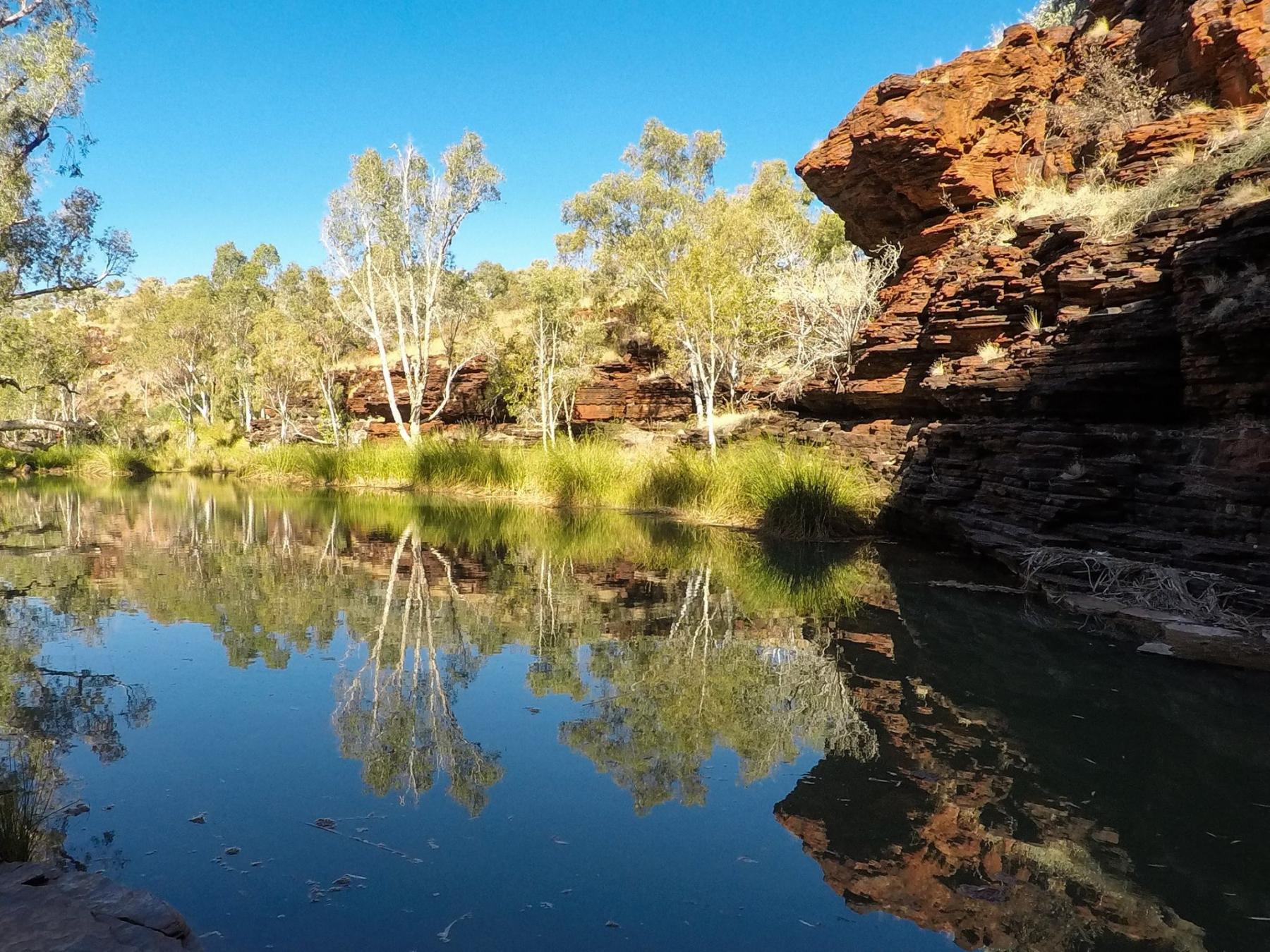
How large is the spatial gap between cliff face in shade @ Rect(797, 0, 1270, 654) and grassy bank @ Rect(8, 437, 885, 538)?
1.29m

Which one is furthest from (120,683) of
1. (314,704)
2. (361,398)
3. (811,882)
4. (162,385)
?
(162,385)

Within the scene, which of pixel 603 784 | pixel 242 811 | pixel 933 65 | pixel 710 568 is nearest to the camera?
pixel 242 811

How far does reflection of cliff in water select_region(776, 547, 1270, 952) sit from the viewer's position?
2.98 m

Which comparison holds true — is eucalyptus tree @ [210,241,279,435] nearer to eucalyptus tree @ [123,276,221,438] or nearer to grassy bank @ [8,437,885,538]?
eucalyptus tree @ [123,276,221,438]

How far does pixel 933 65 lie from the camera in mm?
16859

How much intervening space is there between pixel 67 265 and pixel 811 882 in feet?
64.7

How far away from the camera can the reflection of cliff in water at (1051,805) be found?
2.98m

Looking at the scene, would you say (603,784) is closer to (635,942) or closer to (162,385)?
(635,942)

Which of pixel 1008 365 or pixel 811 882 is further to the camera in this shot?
pixel 1008 365

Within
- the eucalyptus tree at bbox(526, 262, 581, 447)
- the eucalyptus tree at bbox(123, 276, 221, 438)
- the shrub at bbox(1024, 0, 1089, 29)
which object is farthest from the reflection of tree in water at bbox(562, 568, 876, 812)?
the eucalyptus tree at bbox(123, 276, 221, 438)

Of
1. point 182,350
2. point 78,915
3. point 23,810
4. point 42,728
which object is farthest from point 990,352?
point 182,350

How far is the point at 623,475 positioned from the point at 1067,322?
9703 millimetres

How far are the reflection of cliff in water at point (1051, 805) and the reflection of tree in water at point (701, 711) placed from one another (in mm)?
266

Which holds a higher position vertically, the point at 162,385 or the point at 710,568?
the point at 162,385
